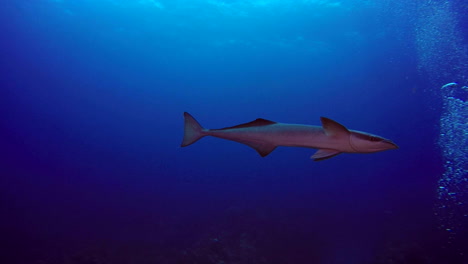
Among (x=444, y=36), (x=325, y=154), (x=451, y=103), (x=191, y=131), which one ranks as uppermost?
(x=444, y=36)

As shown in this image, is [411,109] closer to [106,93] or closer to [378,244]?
[378,244]

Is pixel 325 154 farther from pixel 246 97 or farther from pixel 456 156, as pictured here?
pixel 246 97

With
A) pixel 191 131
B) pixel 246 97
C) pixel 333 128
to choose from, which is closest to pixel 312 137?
pixel 333 128

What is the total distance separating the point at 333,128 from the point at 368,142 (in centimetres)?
34

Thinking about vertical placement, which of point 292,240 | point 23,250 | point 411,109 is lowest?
point 23,250

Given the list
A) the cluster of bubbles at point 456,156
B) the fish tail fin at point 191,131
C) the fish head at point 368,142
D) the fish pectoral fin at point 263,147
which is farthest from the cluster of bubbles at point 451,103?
the fish tail fin at point 191,131

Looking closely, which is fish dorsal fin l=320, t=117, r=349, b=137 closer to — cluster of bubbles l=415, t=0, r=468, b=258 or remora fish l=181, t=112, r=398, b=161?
remora fish l=181, t=112, r=398, b=161

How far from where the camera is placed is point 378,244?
1291cm

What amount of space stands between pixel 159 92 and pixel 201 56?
897 inches

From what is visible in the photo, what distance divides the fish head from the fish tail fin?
1681mm

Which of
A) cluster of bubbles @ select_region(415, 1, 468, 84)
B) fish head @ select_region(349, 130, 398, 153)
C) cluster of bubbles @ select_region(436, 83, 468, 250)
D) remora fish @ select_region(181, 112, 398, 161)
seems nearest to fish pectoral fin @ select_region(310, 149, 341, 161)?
remora fish @ select_region(181, 112, 398, 161)

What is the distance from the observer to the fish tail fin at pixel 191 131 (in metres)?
3.47

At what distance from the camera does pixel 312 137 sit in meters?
2.68

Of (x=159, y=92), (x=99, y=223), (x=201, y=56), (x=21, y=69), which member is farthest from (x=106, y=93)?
(x=99, y=223)
